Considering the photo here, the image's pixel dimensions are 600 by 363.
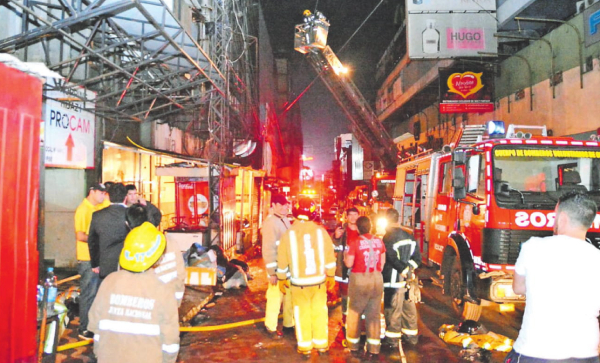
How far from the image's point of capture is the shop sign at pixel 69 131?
834 cm

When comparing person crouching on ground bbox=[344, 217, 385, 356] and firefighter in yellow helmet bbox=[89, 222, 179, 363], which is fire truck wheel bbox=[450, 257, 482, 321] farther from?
firefighter in yellow helmet bbox=[89, 222, 179, 363]

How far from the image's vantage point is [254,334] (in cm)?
612

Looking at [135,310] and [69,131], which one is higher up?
[69,131]

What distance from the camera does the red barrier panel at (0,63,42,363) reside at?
253 cm

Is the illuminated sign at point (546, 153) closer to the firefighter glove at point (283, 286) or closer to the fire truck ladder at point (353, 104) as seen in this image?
the firefighter glove at point (283, 286)

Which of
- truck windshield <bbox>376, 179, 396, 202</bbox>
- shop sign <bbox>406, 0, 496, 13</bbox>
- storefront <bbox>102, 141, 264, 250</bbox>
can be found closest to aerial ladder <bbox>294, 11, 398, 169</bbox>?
truck windshield <bbox>376, 179, 396, 202</bbox>

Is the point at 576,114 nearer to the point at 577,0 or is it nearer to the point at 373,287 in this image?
the point at 577,0

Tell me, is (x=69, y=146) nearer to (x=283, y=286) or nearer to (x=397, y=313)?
(x=283, y=286)

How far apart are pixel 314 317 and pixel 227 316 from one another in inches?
95.5

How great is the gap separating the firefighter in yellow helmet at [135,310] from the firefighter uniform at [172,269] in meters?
0.14

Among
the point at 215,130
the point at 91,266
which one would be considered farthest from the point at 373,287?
the point at 215,130

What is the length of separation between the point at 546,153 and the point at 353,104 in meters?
11.9

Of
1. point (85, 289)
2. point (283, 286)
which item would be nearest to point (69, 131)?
point (85, 289)

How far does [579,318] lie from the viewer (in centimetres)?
238
